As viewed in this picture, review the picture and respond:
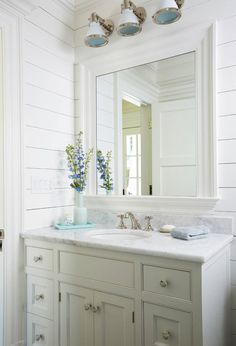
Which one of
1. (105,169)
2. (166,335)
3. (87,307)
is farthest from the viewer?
(105,169)

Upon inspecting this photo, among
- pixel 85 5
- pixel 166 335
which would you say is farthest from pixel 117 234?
pixel 85 5

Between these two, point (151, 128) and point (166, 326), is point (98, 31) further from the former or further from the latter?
point (166, 326)

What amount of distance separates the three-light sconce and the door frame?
1.53 ft

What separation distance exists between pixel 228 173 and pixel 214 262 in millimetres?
518

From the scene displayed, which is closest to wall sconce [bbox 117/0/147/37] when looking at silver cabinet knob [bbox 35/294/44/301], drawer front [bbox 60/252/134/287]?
drawer front [bbox 60/252/134/287]

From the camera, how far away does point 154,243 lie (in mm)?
1392

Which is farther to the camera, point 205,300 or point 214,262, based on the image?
point 214,262

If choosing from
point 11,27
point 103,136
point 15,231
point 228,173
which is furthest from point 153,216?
point 11,27

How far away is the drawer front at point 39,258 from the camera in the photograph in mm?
1639

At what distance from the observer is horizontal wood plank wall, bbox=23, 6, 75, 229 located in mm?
1849

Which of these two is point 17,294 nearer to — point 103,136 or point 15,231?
point 15,231

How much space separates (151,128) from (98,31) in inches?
27.9

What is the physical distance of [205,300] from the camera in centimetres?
119

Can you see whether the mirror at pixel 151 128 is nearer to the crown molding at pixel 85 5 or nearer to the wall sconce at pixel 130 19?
the wall sconce at pixel 130 19
